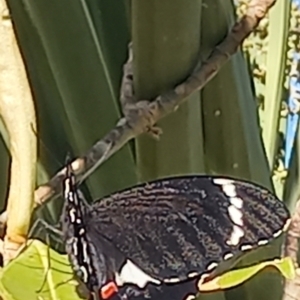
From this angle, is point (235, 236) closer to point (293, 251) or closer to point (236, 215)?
point (236, 215)

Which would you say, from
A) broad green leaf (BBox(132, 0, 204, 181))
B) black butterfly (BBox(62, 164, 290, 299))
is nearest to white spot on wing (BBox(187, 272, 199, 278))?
black butterfly (BBox(62, 164, 290, 299))

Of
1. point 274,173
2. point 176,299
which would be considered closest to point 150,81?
point 176,299

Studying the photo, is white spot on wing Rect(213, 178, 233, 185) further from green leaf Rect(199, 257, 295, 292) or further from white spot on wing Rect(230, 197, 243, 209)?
green leaf Rect(199, 257, 295, 292)

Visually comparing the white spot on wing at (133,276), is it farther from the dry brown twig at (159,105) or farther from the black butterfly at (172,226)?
the dry brown twig at (159,105)

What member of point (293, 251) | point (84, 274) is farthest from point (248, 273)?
point (84, 274)

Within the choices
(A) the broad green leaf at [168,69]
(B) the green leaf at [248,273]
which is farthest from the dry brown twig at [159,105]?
(B) the green leaf at [248,273]

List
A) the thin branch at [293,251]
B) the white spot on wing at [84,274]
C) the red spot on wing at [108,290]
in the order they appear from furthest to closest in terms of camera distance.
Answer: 1. the red spot on wing at [108,290]
2. the white spot on wing at [84,274]
3. the thin branch at [293,251]
